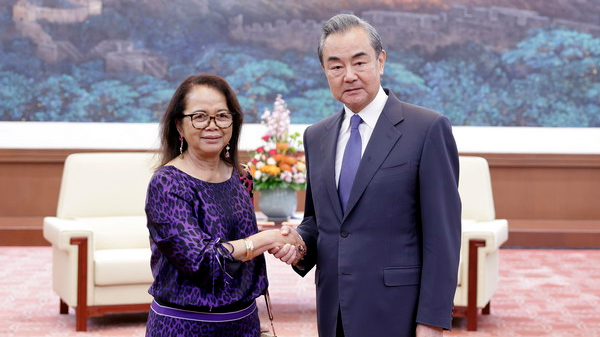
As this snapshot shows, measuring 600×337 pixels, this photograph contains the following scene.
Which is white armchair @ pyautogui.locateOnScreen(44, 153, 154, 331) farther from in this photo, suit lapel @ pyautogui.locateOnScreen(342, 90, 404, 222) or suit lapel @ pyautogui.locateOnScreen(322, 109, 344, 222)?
suit lapel @ pyautogui.locateOnScreen(342, 90, 404, 222)

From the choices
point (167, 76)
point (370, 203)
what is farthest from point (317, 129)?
point (167, 76)

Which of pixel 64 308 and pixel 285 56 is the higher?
pixel 285 56

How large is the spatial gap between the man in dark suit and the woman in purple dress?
0.23 meters

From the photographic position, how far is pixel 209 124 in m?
2.40

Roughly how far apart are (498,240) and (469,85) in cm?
437

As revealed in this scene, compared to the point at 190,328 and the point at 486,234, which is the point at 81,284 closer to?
the point at 486,234

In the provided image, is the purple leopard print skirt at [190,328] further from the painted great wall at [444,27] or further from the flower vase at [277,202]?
the painted great wall at [444,27]

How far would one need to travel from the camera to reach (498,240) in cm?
541

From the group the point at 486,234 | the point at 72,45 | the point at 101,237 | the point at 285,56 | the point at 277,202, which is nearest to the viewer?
the point at 486,234

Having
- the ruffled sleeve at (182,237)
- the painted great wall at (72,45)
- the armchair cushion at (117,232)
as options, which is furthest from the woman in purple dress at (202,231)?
the painted great wall at (72,45)

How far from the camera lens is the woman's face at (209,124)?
240 centimetres

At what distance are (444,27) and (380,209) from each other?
759cm

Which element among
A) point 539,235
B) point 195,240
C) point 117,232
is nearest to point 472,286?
point 117,232

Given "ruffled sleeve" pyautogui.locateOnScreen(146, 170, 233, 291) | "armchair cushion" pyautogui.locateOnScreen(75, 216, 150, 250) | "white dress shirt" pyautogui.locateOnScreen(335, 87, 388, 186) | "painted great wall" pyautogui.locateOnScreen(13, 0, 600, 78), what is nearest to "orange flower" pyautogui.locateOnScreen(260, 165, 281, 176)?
"armchair cushion" pyautogui.locateOnScreen(75, 216, 150, 250)
